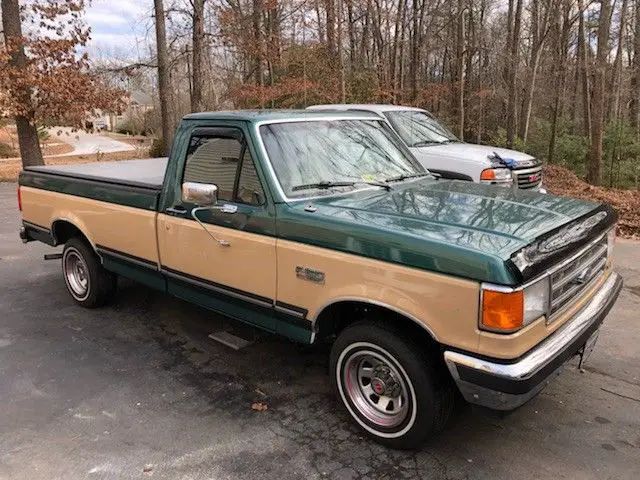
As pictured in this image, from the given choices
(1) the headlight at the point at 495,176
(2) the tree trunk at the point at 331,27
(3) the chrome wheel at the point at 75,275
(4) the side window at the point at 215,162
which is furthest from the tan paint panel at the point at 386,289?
(2) the tree trunk at the point at 331,27

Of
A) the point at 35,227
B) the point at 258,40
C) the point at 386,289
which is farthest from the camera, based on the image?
the point at 258,40

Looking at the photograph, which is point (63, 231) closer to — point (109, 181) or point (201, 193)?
point (109, 181)

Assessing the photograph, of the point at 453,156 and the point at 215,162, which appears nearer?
the point at 215,162

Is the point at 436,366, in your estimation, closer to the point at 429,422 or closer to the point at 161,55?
the point at 429,422

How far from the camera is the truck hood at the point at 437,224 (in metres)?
2.71

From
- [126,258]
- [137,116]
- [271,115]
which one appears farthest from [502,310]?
[137,116]

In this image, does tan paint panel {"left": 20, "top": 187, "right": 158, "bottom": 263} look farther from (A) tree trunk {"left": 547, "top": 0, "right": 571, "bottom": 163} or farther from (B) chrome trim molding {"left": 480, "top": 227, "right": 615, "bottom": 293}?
(A) tree trunk {"left": 547, "top": 0, "right": 571, "bottom": 163}

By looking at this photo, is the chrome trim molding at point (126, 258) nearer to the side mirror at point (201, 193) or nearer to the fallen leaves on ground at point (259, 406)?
the side mirror at point (201, 193)

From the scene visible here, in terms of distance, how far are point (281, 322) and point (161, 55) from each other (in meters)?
15.5

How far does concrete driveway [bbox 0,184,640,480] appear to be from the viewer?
3115 mm

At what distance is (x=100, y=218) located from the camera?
517 cm

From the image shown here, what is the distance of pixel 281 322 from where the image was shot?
12.1 feet

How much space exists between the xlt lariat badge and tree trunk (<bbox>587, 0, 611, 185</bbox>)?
12.9m

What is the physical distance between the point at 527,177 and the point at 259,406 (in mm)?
6679
